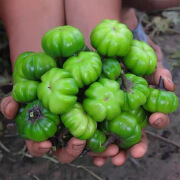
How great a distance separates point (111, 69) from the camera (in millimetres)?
1460

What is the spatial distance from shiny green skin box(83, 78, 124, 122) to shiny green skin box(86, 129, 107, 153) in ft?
0.43

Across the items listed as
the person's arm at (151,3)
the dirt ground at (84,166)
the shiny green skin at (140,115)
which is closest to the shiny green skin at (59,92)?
the shiny green skin at (140,115)

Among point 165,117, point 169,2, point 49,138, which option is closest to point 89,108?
point 49,138

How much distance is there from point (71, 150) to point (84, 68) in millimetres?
408

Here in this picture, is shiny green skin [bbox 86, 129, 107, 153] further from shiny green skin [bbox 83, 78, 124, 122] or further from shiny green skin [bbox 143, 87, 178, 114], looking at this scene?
shiny green skin [bbox 143, 87, 178, 114]

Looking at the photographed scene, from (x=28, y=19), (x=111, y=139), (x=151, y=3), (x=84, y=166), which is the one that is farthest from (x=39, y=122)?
(x=151, y=3)

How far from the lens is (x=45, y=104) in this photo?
1.35 m

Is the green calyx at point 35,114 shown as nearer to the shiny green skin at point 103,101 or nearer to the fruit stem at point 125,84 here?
the shiny green skin at point 103,101

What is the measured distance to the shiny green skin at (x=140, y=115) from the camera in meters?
1.54

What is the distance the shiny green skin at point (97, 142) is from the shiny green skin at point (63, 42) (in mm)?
413

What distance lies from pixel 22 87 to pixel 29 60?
5.5 inches

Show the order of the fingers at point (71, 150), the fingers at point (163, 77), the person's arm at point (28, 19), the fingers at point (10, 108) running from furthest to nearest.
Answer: the person's arm at point (28, 19), the fingers at point (163, 77), the fingers at point (10, 108), the fingers at point (71, 150)

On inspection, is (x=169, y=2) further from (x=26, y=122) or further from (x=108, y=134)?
(x=26, y=122)

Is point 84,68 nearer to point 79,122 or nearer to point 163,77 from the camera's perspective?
point 79,122
